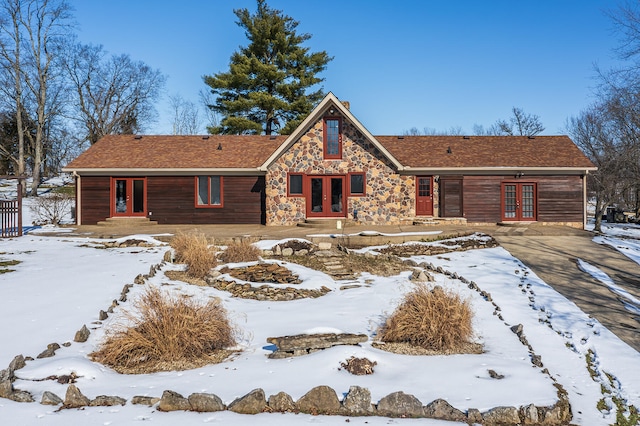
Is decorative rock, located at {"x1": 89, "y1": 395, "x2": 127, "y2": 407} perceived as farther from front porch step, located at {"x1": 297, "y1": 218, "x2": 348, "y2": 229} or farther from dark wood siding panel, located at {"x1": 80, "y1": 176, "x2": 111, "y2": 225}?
dark wood siding panel, located at {"x1": 80, "y1": 176, "x2": 111, "y2": 225}

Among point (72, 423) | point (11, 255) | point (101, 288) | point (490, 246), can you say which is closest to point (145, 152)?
point (11, 255)

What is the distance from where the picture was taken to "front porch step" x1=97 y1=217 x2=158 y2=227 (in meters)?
20.2

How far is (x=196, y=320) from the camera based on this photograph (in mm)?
5859

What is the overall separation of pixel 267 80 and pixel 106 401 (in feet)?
104

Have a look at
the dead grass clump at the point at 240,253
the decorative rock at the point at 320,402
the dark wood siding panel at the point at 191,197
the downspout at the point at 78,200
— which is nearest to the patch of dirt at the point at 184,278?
the dead grass clump at the point at 240,253

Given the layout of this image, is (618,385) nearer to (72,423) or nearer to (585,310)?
(585,310)

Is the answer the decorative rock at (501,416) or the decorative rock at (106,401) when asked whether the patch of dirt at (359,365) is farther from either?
the decorative rock at (106,401)

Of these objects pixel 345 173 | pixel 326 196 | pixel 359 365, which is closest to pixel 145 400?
pixel 359 365

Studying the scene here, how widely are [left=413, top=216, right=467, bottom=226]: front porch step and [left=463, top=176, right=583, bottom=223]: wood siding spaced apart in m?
0.65

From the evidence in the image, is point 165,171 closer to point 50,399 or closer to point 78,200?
point 78,200

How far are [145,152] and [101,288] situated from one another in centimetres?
1452

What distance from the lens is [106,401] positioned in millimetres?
4406

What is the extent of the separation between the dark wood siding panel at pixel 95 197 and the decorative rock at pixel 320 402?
18.8 metres

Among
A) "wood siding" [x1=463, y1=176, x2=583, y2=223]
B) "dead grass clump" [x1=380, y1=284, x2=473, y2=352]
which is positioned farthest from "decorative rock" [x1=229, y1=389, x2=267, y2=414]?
→ "wood siding" [x1=463, y1=176, x2=583, y2=223]
